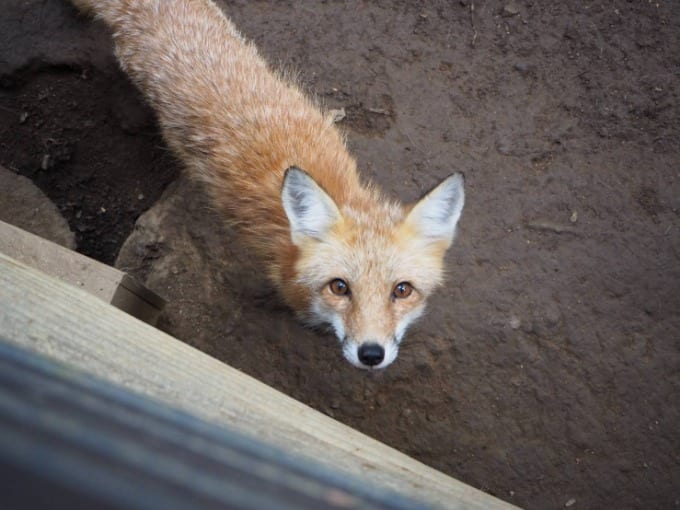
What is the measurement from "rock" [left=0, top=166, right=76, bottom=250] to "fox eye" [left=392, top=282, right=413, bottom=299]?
2748 millimetres

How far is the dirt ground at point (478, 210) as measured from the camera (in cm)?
366

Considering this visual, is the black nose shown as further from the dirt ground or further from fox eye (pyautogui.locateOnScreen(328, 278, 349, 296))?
the dirt ground

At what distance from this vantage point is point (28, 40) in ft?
15.5

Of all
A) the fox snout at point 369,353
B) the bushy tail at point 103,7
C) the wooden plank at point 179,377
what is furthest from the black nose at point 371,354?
the bushy tail at point 103,7

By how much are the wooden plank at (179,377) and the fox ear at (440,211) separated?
1.53 meters

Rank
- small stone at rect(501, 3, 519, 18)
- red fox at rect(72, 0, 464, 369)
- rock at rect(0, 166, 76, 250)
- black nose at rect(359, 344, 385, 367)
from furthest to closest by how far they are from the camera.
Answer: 1. small stone at rect(501, 3, 519, 18)
2. rock at rect(0, 166, 76, 250)
3. red fox at rect(72, 0, 464, 369)
4. black nose at rect(359, 344, 385, 367)

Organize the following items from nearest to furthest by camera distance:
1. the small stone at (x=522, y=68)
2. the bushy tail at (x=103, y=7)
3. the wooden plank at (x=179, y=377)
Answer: the wooden plank at (x=179, y=377)
the bushy tail at (x=103, y=7)
the small stone at (x=522, y=68)

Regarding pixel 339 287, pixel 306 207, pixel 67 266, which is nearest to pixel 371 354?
pixel 339 287

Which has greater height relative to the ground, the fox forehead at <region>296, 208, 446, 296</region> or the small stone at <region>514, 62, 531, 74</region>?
the small stone at <region>514, 62, 531, 74</region>

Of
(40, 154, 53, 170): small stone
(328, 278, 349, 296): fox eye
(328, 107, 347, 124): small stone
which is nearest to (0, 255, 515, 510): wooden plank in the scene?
(328, 278, 349, 296): fox eye

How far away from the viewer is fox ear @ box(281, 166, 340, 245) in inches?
110

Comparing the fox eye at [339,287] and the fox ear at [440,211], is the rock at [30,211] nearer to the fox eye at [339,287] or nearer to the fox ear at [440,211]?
the fox eye at [339,287]

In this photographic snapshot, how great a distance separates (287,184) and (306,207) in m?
0.22

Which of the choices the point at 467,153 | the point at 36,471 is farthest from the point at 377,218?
the point at 36,471
